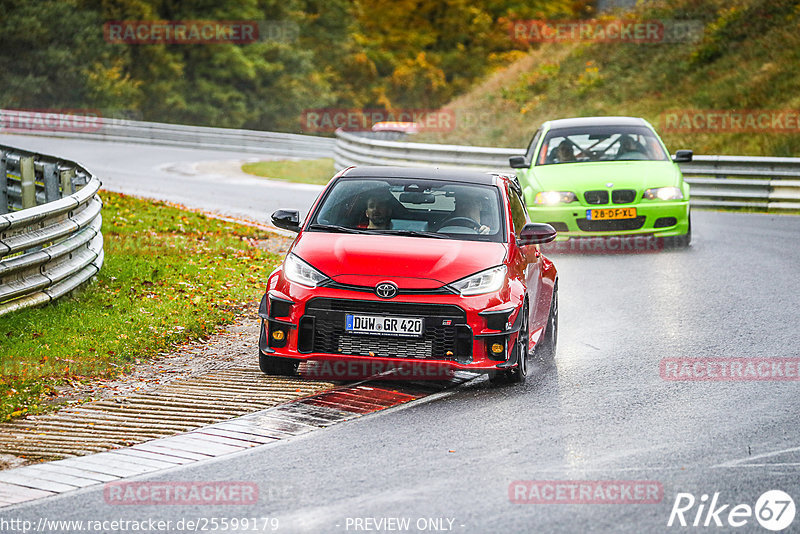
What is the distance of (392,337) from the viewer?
8.00 metres

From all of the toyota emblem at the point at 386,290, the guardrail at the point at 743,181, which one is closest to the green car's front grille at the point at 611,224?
the guardrail at the point at 743,181

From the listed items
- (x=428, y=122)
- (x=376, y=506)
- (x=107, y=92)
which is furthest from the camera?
(x=107, y=92)

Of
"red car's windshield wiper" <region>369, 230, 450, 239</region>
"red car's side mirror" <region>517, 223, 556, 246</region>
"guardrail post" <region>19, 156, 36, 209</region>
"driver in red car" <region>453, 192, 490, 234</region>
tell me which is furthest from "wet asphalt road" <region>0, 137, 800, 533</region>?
"guardrail post" <region>19, 156, 36, 209</region>

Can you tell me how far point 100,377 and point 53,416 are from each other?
1066mm

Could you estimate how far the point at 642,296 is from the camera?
12.4 m

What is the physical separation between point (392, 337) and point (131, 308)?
3.89m

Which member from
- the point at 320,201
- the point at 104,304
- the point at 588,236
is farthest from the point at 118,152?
the point at 320,201

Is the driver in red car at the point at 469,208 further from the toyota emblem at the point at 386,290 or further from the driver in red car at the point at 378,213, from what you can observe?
the toyota emblem at the point at 386,290

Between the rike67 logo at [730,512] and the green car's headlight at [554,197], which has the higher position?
the rike67 logo at [730,512]

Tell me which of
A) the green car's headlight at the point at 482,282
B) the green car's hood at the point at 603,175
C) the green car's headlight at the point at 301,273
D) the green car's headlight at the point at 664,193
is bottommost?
the green car's headlight at the point at 664,193

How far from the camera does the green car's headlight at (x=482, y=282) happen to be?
26.8ft

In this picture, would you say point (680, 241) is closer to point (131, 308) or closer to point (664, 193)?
point (664, 193)

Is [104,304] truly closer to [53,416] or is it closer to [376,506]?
[53,416]

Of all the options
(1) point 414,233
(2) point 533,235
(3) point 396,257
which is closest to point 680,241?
(2) point 533,235
